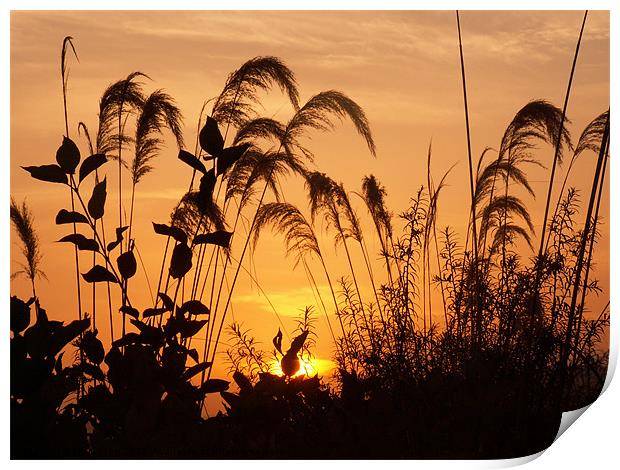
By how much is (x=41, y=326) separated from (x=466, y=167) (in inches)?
63.2

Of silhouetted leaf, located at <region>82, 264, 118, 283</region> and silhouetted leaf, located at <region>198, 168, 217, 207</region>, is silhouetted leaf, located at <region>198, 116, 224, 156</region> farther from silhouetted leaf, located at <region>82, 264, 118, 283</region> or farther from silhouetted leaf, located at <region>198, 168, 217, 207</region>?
silhouetted leaf, located at <region>82, 264, 118, 283</region>

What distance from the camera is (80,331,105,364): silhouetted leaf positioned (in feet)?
8.65

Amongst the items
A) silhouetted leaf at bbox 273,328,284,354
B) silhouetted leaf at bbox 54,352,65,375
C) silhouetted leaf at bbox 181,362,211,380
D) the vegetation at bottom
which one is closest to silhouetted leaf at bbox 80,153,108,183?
the vegetation at bottom

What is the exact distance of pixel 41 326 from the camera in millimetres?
2520

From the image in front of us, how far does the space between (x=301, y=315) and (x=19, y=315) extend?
961mm

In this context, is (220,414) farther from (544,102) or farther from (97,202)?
(544,102)

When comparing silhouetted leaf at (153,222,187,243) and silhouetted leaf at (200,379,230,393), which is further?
silhouetted leaf at (200,379,230,393)

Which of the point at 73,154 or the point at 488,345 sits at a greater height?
the point at 73,154

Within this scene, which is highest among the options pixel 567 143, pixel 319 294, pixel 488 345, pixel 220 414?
pixel 567 143

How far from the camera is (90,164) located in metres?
2.68

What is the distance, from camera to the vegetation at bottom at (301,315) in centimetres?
255

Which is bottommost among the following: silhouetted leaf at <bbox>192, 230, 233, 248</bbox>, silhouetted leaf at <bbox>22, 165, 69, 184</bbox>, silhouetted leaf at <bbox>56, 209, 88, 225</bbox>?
silhouetted leaf at <bbox>192, 230, 233, 248</bbox>
